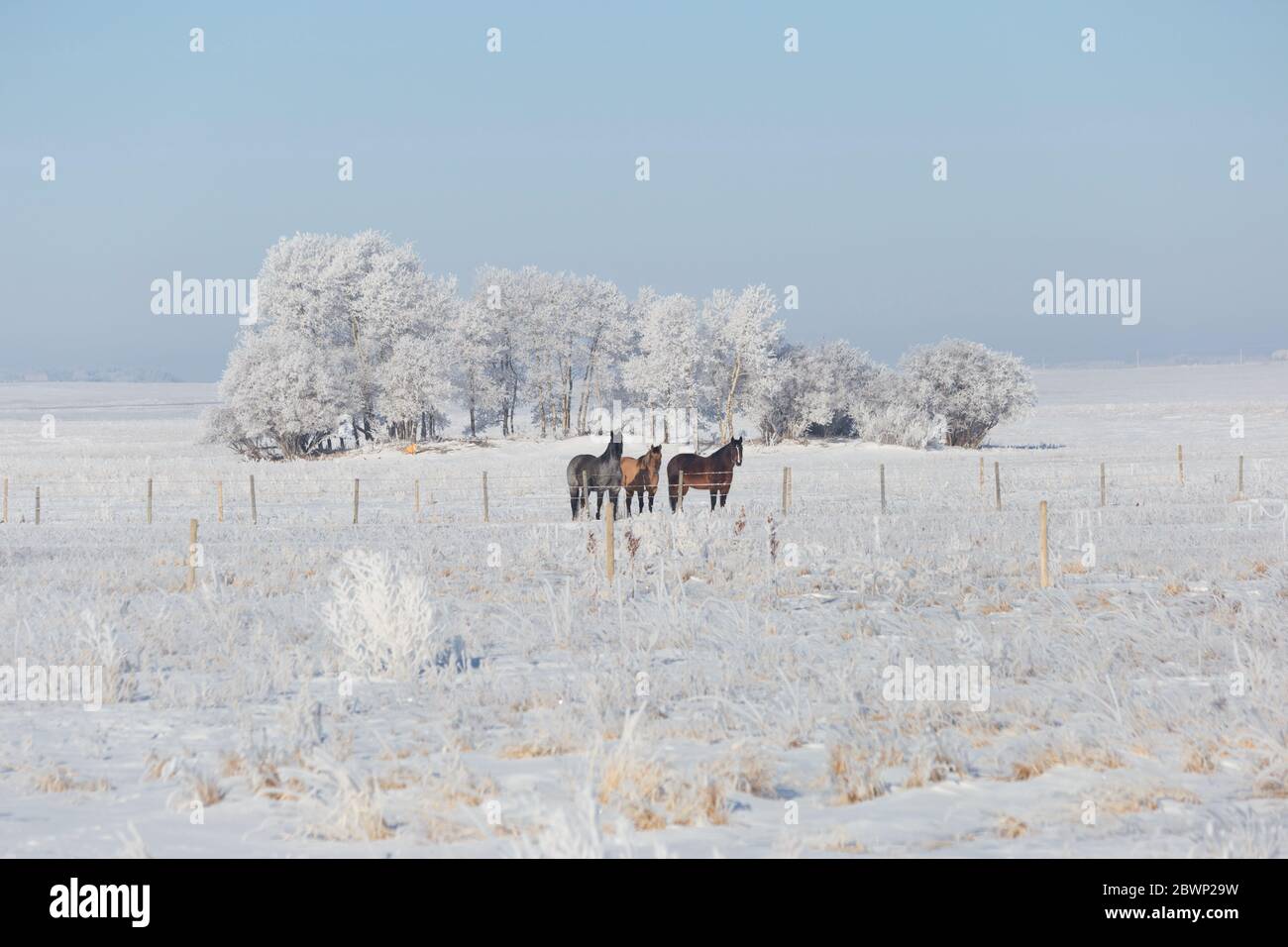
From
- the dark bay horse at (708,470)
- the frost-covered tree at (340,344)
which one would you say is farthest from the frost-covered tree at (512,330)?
the dark bay horse at (708,470)

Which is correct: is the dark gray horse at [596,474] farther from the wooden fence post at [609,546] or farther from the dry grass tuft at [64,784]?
the dry grass tuft at [64,784]

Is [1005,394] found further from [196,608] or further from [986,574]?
[196,608]

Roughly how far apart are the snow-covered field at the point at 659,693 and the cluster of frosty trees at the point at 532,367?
3594 cm

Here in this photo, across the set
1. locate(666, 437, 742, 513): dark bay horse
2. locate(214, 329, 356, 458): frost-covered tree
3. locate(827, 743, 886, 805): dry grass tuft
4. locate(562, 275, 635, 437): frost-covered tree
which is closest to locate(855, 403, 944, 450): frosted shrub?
locate(562, 275, 635, 437): frost-covered tree

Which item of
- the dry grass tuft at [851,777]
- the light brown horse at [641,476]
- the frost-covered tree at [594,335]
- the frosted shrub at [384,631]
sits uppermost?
the frost-covered tree at [594,335]

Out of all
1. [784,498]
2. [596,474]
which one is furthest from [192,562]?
[784,498]

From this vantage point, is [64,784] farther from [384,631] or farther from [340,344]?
[340,344]

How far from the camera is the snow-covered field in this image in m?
6.17

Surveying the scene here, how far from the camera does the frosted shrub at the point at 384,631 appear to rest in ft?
33.0

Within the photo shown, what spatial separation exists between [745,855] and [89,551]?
54.1ft

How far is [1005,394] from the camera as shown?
60.5 m

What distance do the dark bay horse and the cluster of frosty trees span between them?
110 ft

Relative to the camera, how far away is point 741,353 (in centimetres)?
6519
